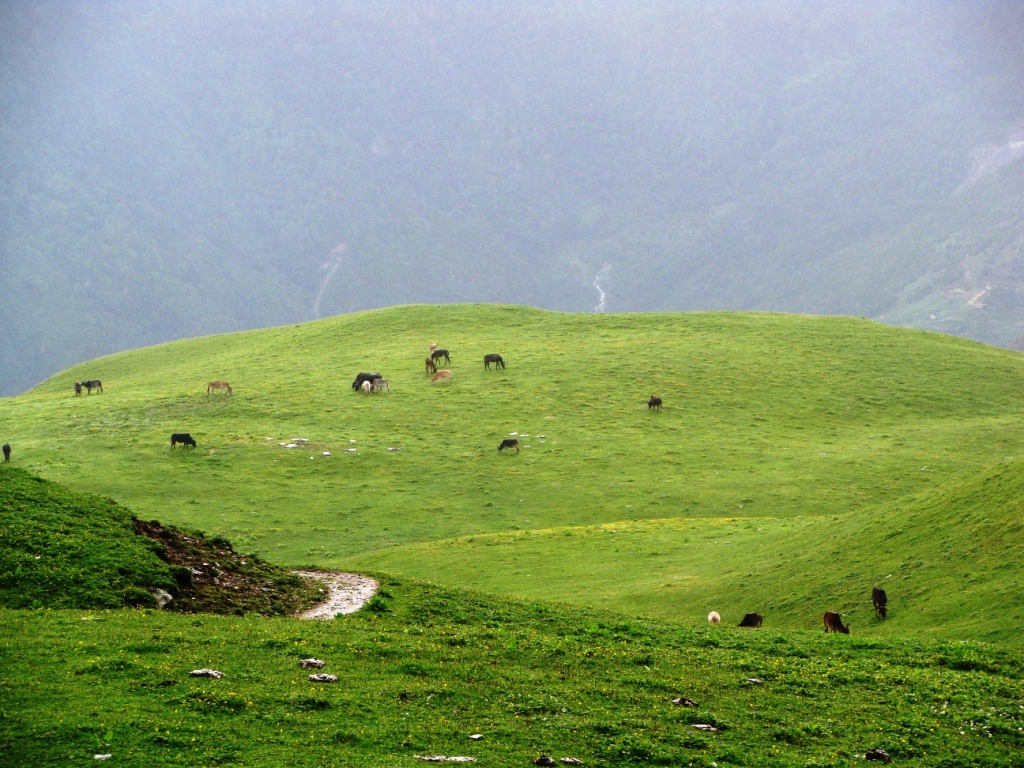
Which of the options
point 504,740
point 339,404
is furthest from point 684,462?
point 504,740

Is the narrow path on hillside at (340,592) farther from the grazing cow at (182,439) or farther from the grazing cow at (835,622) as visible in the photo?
the grazing cow at (182,439)

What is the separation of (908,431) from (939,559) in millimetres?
38887

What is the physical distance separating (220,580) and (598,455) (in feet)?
117

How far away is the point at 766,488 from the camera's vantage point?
50.6 m

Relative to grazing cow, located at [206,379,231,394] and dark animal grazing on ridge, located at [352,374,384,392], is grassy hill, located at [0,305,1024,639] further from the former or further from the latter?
grazing cow, located at [206,379,231,394]

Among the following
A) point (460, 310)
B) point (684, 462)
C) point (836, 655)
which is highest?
point (460, 310)

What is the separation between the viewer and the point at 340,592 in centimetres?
2356

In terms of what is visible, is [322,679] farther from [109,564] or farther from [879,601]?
[879,601]

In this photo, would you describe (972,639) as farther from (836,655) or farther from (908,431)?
(908,431)

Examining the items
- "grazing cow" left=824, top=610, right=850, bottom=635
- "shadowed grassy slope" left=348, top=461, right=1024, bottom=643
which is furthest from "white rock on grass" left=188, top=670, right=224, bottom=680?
"shadowed grassy slope" left=348, top=461, right=1024, bottom=643

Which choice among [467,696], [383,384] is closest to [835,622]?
[467,696]

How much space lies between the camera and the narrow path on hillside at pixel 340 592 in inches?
841

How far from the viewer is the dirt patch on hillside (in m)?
20.2

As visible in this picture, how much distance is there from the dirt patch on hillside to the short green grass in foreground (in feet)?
5.59
